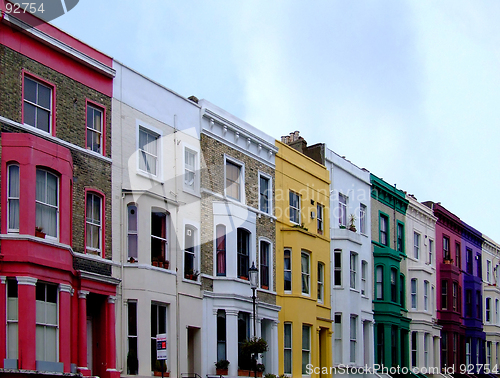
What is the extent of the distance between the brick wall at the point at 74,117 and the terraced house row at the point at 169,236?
0.05 meters

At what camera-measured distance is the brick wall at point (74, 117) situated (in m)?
24.8

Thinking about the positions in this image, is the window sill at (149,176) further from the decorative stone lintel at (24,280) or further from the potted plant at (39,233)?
the decorative stone lintel at (24,280)

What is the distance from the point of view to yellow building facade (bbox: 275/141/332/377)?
125 ft

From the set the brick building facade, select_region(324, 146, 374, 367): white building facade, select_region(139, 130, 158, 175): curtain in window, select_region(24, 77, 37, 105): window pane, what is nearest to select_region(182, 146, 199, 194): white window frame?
select_region(139, 130, 158, 175): curtain in window

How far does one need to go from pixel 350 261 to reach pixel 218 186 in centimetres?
1263

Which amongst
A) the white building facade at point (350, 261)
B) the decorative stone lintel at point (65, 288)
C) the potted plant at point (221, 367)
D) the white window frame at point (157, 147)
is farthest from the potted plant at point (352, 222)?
the decorative stone lintel at point (65, 288)

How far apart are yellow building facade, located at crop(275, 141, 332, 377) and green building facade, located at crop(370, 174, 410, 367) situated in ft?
20.1

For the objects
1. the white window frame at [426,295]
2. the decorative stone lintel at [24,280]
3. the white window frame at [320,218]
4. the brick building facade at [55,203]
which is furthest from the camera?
the white window frame at [426,295]

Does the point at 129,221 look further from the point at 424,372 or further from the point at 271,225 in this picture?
the point at 424,372

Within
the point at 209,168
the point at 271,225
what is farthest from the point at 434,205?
the point at 209,168

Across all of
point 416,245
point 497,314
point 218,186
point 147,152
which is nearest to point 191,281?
point 218,186

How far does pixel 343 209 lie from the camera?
149ft

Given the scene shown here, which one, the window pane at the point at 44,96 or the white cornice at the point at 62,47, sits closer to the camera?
the white cornice at the point at 62,47

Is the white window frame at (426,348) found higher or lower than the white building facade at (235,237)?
lower
